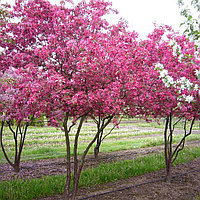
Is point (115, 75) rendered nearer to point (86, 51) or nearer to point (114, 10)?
point (86, 51)

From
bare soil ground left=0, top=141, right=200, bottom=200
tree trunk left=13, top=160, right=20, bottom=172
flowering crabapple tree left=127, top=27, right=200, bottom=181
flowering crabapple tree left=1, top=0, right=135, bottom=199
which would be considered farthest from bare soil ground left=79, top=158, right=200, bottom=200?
tree trunk left=13, top=160, right=20, bottom=172

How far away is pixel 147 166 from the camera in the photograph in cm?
688

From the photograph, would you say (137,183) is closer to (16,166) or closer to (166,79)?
(166,79)

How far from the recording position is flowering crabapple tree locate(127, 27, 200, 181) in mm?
4164

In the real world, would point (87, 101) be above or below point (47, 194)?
above

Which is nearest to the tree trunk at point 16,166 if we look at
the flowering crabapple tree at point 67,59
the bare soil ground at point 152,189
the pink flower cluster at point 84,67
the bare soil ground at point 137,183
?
the bare soil ground at point 137,183

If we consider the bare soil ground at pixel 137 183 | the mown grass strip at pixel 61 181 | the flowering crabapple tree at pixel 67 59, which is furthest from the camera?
the bare soil ground at pixel 137 183

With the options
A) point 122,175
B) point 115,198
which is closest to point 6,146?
point 122,175

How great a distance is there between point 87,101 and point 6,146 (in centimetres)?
896

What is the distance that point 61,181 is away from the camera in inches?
211

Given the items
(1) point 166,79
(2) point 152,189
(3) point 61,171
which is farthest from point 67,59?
(3) point 61,171

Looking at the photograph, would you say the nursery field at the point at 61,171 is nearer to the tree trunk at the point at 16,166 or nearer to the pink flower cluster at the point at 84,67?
the tree trunk at the point at 16,166

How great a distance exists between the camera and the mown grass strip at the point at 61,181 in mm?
4727

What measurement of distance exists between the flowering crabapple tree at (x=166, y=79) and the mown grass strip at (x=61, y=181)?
2.01 m
